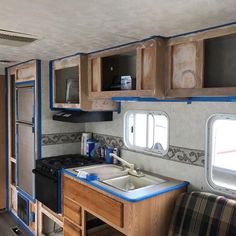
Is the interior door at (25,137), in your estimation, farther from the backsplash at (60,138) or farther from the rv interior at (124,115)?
the backsplash at (60,138)

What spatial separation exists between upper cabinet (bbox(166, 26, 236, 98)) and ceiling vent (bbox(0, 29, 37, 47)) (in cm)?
112

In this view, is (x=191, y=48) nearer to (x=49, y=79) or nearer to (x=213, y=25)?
(x=213, y=25)

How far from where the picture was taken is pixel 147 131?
2.90m

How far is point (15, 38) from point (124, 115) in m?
1.41

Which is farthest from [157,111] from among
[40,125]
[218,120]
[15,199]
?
[15,199]

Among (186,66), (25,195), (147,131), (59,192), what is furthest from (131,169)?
(25,195)

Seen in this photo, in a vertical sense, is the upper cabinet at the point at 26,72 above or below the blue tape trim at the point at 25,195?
above

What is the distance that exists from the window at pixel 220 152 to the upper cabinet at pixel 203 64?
40 centimetres

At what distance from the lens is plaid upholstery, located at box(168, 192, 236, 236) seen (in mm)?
1956

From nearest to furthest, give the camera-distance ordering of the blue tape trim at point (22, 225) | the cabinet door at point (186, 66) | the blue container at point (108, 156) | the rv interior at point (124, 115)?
the rv interior at point (124, 115), the cabinet door at point (186, 66), the blue container at point (108, 156), the blue tape trim at point (22, 225)

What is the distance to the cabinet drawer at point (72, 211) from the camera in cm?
269

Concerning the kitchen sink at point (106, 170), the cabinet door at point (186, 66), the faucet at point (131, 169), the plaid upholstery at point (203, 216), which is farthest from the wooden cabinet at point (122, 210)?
the cabinet door at point (186, 66)

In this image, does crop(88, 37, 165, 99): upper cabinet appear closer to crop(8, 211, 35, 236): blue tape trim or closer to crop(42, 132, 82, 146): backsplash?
crop(42, 132, 82, 146): backsplash

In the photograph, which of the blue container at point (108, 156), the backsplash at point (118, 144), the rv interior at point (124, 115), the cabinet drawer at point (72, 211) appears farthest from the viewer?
the blue container at point (108, 156)
